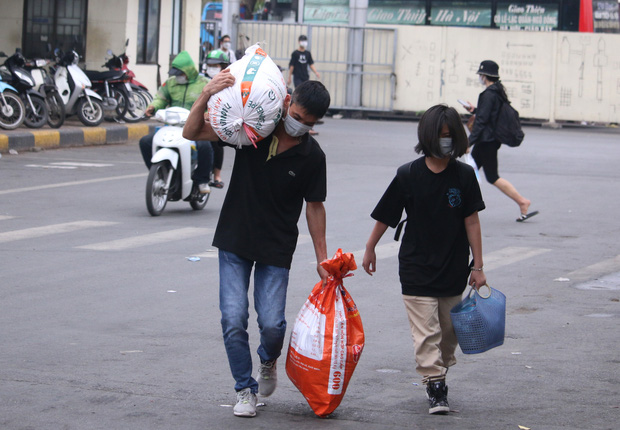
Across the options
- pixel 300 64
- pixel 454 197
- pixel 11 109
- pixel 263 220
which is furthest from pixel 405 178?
pixel 300 64

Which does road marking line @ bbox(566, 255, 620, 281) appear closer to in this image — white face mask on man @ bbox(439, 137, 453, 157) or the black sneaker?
the black sneaker

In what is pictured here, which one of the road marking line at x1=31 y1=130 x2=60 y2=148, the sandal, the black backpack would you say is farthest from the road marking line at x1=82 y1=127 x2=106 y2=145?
the sandal

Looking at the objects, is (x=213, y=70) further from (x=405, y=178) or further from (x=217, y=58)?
(x=405, y=178)

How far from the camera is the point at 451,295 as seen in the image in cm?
469

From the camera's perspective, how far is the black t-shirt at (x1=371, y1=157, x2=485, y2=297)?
15.3ft

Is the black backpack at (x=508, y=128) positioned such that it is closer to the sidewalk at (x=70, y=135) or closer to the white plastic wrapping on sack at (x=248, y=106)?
Result: the white plastic wrapping on sack at (x=248, y=106)

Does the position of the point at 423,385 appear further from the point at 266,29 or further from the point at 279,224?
the point at 266,29

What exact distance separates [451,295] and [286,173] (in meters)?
0.95

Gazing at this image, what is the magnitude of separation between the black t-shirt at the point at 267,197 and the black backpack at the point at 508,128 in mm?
6828

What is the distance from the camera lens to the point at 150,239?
927cm

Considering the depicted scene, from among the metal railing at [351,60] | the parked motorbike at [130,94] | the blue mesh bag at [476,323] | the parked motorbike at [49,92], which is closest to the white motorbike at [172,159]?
the blue mesh bag at [476,323]

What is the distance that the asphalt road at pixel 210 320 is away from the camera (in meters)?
4.63

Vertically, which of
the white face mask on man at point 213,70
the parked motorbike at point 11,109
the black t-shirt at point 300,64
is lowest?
the parked motorbike at point 11,109

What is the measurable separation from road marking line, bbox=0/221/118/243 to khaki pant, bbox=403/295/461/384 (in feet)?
17.1
